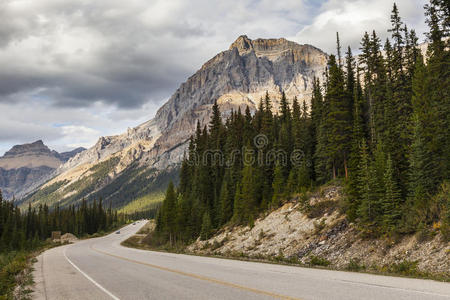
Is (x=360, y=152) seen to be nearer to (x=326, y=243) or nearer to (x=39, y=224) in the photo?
(x=326, y=243)

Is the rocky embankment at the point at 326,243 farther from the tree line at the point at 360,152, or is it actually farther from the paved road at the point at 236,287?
the paved road at the point at 236,287

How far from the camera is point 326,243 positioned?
2559cm

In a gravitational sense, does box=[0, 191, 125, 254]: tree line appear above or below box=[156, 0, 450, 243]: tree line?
below

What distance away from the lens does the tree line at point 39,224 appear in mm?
79688

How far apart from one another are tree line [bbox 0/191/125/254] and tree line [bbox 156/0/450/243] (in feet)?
128

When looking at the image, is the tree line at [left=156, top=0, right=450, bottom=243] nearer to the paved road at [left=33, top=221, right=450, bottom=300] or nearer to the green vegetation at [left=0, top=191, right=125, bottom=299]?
the paved road at [left=33, top=221, right=450, bottom=300]

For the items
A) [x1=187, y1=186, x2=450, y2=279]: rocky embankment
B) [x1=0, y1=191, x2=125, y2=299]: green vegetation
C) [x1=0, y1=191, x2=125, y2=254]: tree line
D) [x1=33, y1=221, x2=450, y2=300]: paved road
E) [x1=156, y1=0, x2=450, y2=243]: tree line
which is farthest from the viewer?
[x1=0, y1=191, x2=125, y2=254]: tree line

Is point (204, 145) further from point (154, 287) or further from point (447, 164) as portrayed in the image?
point (154, 287)

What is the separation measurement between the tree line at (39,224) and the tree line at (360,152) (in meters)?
39.2

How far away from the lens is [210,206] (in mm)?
58969

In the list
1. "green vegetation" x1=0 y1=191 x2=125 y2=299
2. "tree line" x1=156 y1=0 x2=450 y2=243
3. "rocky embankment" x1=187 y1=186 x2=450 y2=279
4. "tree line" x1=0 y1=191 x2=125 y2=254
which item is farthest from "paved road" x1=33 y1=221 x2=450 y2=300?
"tree line" x1=0 y1=191 x2=125 y2=254

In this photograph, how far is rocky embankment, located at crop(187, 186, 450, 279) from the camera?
56.5 feet

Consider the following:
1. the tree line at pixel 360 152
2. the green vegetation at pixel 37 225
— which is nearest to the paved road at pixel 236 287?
the tree line at pixel 360 152

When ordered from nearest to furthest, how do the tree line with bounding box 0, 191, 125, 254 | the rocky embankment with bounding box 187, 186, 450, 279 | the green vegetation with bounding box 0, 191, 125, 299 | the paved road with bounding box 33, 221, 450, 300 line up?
the paved road with bounding box 33, 221, 450, 300, the rocky embankment with bounding box 187, 186, 450, 279, the green vegetation with bounding box 0, 191, 125, 299, the tree line with bounding box 0, 191, 125, 254
